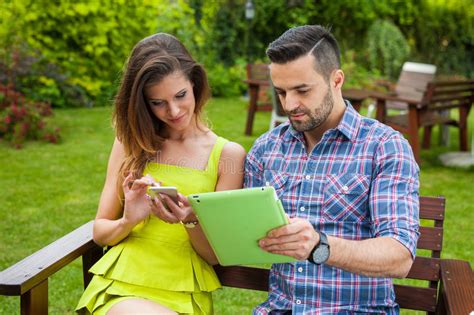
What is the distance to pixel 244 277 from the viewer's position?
2.43 meters

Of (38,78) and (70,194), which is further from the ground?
(38,78)

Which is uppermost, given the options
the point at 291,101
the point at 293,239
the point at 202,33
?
the point at 202,33

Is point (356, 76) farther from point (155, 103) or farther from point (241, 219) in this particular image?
point (241, 219)

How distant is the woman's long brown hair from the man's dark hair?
337 millimetres

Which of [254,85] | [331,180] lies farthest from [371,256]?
[254,85]

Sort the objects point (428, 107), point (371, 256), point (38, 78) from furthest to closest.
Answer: point (38, 78) → point (428, 107) → point (371, 256)

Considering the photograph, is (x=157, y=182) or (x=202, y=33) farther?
(x=202, y=33)

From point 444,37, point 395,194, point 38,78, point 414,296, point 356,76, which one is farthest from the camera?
point 444,37

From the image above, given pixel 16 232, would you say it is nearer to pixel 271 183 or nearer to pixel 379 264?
pixel 271 183

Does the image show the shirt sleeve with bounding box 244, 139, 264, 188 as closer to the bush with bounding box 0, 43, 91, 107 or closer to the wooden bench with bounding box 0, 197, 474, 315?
the wooden bench with bounding box 0, 197, 474, 315

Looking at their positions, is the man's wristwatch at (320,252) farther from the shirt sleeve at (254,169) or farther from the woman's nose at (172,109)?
the woman's nose at (172,109)

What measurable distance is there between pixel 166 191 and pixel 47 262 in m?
0.49

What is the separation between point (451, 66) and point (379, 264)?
539 inches

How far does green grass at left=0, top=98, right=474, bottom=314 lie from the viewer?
385 cm
